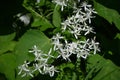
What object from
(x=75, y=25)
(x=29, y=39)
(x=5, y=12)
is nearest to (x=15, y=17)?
(x=5, y=12)

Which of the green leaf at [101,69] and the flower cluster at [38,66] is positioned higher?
the flower cluster at [38,66]

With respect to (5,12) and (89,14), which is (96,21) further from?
(5,12)

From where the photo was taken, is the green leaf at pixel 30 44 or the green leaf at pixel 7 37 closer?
the green leaf at pixel 30 44

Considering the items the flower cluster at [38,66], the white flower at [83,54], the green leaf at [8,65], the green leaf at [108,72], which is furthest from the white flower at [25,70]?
the green leaf at [108,72]

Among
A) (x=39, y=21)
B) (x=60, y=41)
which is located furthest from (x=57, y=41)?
(x=39, y=21)

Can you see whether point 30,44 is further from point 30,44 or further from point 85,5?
point 85,5

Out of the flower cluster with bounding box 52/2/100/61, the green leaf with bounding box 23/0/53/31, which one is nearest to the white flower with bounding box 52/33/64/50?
the flower cluster with bounding box 52/2/100/61

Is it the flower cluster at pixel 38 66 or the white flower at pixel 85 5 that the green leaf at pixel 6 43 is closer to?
the flower cluster at pixel 38 66

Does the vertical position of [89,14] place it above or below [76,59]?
above
